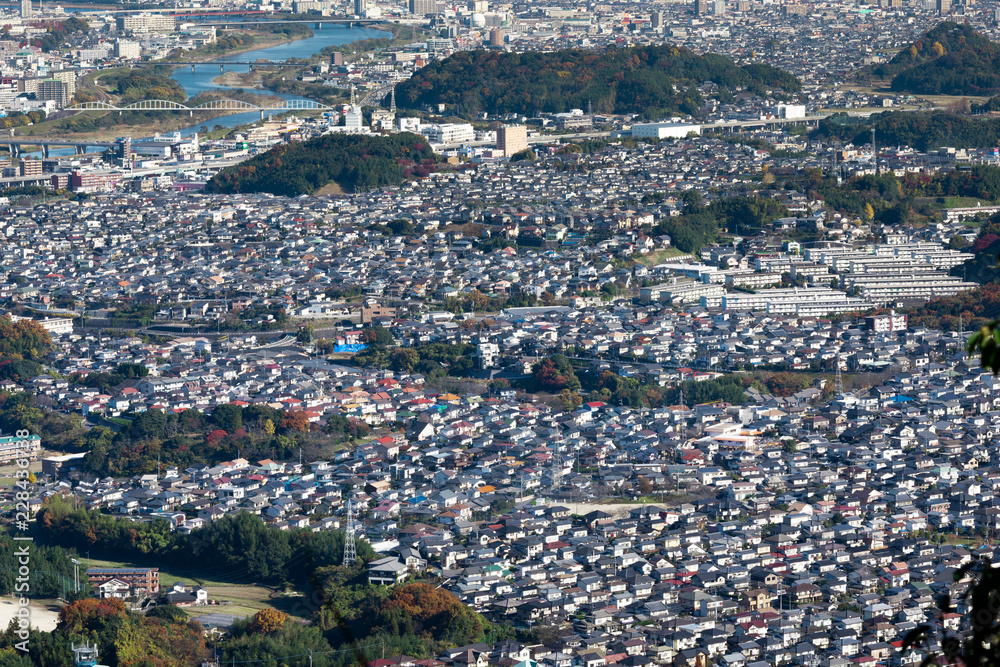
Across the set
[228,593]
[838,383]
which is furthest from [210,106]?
[228,593]

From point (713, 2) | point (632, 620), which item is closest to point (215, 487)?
point (632, 620)

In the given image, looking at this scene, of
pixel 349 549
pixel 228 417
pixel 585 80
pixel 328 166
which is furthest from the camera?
pixel 585 80

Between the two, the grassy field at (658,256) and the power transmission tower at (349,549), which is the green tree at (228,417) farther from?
the grassy field at (658,256)

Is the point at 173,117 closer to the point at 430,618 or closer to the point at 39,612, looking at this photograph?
the point at 39,612

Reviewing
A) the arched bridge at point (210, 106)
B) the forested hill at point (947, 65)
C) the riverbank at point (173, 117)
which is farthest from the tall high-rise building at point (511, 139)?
the forested hill at point (947, 65)

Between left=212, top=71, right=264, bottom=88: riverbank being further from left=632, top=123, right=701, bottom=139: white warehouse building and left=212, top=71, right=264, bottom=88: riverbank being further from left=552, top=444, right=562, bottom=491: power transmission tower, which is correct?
left=552, top=444, right=562, bottom=491: power transmission tower

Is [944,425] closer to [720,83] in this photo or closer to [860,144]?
[860,144]

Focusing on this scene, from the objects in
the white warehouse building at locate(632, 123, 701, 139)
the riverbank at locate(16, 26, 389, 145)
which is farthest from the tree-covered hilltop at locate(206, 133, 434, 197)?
the riverbank at locate(16, 26, 389, 145)
